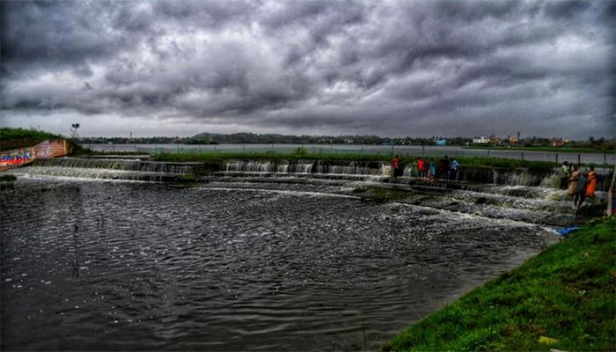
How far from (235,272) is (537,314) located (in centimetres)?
936

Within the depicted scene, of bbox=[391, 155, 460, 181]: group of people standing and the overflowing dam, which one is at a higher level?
bbox=[391, 155, 460, 181]: group of people standing

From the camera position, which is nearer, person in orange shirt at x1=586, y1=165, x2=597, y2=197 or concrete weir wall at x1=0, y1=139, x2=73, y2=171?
person in orange shirt at x1=586, y1=165, x2=597, y2=197

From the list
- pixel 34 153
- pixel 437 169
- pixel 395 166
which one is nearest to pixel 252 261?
pixel 437 169

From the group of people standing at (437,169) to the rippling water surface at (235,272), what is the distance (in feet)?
41.5

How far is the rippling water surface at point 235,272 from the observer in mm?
9734

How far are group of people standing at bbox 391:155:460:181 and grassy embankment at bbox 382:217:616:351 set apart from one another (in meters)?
27.2

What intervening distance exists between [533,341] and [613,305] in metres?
2.25

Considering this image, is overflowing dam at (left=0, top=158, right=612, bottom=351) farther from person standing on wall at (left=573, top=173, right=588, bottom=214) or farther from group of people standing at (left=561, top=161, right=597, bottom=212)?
group of people standing at (left=561, top=161, right=597, bottom=212)

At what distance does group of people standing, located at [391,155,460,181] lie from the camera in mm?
38250

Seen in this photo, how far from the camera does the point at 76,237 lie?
61.9 feet

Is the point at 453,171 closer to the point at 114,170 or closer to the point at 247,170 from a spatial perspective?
the point at 247,170

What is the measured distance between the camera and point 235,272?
46.4 feet

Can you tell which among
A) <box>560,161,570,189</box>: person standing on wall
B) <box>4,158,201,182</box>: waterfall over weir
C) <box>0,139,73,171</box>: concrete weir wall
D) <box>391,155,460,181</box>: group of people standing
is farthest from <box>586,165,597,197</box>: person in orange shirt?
<box>0,139,73,171</box>: concrete weir wall

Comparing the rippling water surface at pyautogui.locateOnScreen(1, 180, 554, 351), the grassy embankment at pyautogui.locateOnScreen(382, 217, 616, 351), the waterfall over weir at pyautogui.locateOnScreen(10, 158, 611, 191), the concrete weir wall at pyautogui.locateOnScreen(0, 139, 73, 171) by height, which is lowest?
the rippling water surface at pyautogui.locateOnScreen(1, 180, 554, 351)
